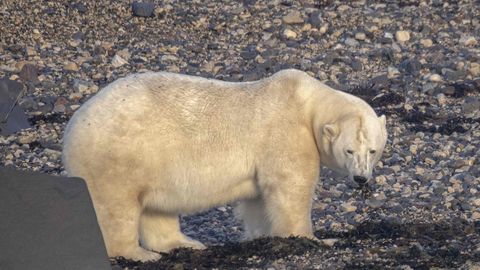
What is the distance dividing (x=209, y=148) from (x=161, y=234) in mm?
876

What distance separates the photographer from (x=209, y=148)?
8969mm

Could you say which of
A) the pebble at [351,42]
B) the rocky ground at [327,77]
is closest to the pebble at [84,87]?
the rocky ground at [327,77]

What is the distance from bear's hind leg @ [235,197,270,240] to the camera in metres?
9.26

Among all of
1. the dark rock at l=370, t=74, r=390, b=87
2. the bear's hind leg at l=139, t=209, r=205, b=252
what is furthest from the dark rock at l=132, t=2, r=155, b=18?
the bear's hind leg at l=139, t=209, r=205, b=252

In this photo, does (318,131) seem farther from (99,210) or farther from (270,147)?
(99,210)

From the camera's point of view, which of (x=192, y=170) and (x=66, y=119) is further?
(x=66, y=119)

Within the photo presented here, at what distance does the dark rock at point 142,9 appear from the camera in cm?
1822

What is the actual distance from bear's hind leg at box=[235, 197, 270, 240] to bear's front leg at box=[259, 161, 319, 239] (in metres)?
0.14

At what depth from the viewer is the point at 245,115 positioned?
357 inches

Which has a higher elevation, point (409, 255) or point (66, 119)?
point (409, 255)

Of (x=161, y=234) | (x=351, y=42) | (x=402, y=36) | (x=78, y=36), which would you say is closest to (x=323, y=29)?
(x=351, y=42)

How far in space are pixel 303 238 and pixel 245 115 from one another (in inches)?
39.3

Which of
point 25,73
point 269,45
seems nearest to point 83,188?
point 25,73

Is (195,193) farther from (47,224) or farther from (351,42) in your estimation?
(351,42)
